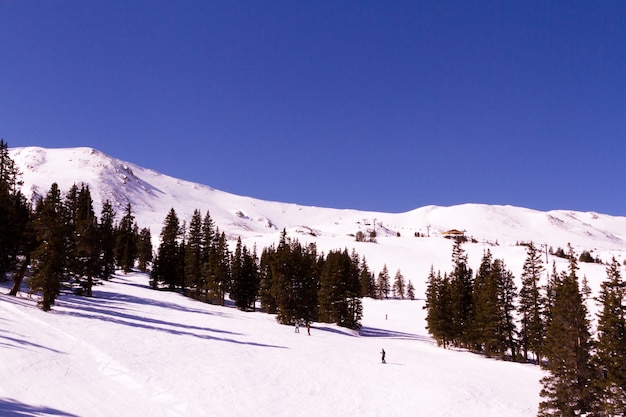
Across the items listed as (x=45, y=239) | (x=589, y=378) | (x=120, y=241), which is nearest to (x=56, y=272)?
(x=45, y=239)

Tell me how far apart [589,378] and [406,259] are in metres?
166

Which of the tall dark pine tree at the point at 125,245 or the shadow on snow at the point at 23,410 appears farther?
the tall dark pine tree at the point at 125,245

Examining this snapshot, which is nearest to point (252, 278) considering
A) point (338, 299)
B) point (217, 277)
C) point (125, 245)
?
point (217, 277)

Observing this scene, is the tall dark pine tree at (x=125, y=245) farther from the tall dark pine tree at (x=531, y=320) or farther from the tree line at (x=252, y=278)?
the tall dark pine tree at (x=531, y=320)

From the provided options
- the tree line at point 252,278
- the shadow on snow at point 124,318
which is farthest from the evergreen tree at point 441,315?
the shadow on snow at point 124,318

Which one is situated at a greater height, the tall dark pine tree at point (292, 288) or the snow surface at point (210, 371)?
the tall dark pine tree at point (292, 288)

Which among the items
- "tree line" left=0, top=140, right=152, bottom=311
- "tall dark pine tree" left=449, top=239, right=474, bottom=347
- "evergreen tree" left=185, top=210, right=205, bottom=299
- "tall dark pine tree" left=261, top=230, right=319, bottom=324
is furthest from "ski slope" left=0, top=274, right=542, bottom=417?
"evergreen tree" left=185, top=210, right=205, bottom=299

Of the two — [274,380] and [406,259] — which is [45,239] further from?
[406,259]

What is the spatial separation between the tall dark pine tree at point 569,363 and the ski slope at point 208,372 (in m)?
2.95

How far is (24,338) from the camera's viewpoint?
93.2 ft

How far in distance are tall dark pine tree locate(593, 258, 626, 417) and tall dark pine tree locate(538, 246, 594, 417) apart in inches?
26.0

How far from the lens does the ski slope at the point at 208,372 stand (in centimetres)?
2203

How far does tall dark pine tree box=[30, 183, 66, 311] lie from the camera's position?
3816 centimetres

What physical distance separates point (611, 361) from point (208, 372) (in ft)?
82.6
